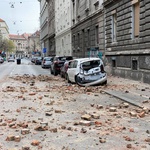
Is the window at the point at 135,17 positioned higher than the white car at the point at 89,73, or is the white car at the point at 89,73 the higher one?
the window at the point at 135,17

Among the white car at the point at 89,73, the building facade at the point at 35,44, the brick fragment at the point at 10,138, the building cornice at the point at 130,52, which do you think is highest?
the building facade at the point at 35,44

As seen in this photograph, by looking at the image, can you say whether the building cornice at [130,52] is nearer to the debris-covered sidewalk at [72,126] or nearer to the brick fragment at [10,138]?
the debris-covered sidewalk at [72,126]

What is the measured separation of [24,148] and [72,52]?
34050 millimetres

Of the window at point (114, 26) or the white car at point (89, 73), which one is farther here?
the window at point (114, 26)

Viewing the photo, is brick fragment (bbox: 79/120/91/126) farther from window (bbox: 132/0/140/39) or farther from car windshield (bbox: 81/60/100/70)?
window (bbox: 132/0/140/39)

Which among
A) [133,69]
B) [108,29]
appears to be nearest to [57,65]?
[108,29]

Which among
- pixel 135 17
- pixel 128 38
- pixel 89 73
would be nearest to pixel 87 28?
pixel 128 38

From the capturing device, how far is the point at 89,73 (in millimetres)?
14547

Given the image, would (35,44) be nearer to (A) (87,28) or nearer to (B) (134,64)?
(A) (87,28)

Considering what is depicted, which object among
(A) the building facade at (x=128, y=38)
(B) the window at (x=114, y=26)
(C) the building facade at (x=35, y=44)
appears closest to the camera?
(A) the building facade at (x=128, y=38)

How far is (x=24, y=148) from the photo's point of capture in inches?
188

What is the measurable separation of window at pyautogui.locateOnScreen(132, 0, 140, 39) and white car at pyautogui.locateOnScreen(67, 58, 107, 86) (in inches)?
151

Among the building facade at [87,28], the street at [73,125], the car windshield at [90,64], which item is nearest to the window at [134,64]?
the car windshield at [90,64]

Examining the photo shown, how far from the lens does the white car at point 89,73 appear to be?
572 inches
